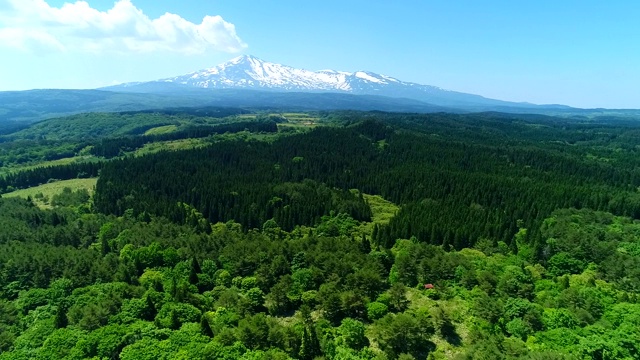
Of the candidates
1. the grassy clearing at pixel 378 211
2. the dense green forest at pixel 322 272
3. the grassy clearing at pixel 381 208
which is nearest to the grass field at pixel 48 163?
the dense green forest at pixel 322 272

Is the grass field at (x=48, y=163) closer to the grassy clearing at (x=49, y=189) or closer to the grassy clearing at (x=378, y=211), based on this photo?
the grassy clearing at (x=49, y=189)

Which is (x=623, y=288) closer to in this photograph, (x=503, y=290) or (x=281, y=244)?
(x=503, y=290)

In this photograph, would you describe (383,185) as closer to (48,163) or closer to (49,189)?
(49,189)

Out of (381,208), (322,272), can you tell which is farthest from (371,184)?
(322,272)

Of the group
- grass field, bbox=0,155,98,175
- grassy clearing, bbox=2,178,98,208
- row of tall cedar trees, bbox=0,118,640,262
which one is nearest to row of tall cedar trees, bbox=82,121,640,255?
row of tall cedar trees, bbox=0,118,640,262

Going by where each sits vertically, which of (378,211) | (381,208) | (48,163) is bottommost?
(48,163)

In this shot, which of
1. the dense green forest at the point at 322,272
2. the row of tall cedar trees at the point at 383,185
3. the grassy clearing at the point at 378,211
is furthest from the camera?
the grassy clearing at the point at 378,211
